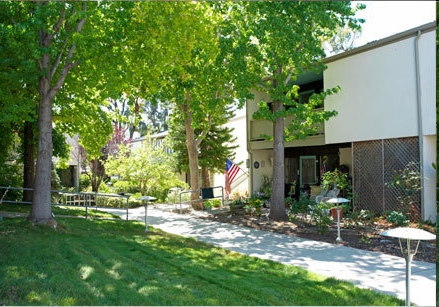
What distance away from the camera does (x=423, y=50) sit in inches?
480

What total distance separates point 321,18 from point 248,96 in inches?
122

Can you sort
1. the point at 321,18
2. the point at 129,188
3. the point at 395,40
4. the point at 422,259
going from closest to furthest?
the point at 422,259
the point at 321,18
the point at 395,40
the point at 129,188

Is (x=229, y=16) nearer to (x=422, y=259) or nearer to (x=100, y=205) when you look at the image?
(x=422, y=259)

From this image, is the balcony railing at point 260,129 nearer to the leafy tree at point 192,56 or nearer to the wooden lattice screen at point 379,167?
the leafy tree at point 192,56

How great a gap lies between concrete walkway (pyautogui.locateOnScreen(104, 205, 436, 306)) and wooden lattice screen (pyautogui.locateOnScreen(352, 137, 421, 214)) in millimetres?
3846

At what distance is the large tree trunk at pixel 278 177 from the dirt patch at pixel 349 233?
456 millimetres

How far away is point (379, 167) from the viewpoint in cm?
1388

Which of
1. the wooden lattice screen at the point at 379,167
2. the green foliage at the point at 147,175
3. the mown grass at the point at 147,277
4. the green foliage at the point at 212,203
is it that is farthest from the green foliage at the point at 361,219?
the green foliage at the point at 147,175

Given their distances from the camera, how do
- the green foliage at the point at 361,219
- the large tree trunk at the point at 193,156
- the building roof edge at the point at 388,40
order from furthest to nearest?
the large tree trunk at the point at 193,156 < the building roof edge at the point at 388,40 < the green foliage at the point at 361,219

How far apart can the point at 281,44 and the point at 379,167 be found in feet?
16.7

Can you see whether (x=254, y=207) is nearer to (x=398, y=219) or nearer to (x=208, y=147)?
(x=398, y=219)

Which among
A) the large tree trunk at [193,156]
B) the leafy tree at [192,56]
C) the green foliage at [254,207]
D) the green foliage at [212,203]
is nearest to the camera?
the leafy tree at [192,56]

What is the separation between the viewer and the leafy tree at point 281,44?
12.2m

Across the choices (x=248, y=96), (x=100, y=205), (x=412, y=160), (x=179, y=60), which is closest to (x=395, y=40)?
(x=412, y=160)
